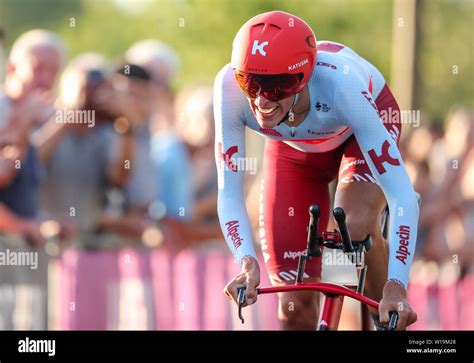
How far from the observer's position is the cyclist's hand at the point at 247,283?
6.82m

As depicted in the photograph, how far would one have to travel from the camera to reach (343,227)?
21.7 ft

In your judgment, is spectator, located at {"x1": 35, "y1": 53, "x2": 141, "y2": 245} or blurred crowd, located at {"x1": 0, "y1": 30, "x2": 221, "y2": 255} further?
spectator, located at {"x1": 35, "y1": 53, "x2": 141, "y2": 245}

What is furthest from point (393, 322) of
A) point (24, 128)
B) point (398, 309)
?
point (24, 128)

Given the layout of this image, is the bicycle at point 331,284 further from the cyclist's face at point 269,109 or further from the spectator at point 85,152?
the spectator at point 85,152

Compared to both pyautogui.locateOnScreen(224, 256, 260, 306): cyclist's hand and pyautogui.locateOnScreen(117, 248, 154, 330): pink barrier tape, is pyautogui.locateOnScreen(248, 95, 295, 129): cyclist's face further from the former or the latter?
pyautogui.locateOnScreen(117, 248, 154, 330): pink barrier tape

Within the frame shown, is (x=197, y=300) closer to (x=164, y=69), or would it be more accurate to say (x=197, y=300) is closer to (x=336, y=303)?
(x=164, y=69)

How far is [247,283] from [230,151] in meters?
0.92

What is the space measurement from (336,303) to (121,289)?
5.05m

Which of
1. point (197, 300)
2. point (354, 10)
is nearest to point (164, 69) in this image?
point (197, 300)

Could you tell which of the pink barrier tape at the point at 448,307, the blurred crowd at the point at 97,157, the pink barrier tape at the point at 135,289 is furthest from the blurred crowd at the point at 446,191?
the pink barrier tape at the point at 135,289

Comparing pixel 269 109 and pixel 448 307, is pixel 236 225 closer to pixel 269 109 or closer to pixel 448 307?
pixel 269 109

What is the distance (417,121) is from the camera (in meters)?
14.2

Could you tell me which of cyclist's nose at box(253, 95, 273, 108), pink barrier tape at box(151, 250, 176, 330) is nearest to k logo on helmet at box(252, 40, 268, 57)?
cyclist's nose at box(253, 95, 273, 108)

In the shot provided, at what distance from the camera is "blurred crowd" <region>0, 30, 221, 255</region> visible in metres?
11.0
